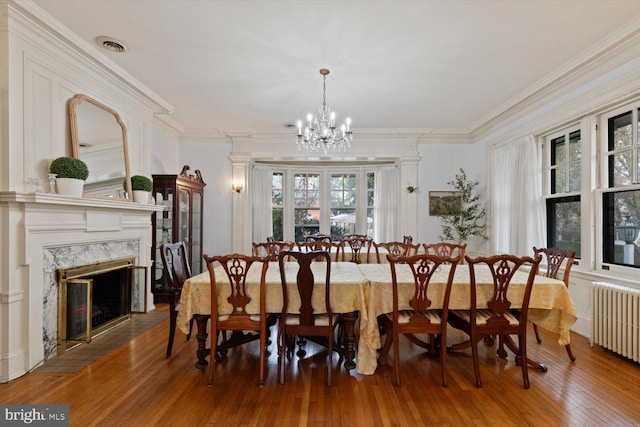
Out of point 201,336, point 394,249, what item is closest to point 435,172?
point 394,249

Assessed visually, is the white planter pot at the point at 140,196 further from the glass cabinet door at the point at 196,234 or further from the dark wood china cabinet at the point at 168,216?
the glass cabinet door at the point at 196,234

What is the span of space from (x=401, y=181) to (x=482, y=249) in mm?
1840

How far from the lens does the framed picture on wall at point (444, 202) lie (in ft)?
18.9

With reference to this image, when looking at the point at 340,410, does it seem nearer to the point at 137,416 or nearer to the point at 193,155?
the point at 137,416

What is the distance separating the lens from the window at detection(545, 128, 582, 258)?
377 cm

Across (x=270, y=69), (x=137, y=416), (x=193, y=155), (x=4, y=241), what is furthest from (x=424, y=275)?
(x=193, y=155)

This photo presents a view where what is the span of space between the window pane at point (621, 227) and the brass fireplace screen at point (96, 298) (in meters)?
5.09

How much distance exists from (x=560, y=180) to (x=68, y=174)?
17.6ft

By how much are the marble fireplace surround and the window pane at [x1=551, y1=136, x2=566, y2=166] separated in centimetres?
527

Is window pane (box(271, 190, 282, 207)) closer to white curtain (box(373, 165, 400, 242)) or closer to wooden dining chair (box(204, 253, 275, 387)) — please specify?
white curtain (box(373, 165, 400, 242))

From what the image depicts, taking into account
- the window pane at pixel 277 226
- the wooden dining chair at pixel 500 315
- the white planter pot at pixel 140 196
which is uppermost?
the white planter pot at pixel 140 196

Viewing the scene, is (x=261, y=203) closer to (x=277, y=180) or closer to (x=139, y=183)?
(x=277, y=180)

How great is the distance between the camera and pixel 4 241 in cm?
240

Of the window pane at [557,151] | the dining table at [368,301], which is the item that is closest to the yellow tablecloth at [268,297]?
the dining table at [368,301]
